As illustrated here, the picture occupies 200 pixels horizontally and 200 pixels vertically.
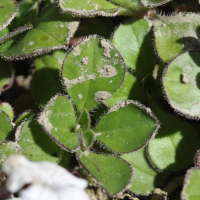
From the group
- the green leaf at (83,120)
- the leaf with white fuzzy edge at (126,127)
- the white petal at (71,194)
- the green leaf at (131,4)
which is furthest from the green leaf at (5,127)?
the green leaf at (131,4)

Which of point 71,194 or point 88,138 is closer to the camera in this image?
point 71,194

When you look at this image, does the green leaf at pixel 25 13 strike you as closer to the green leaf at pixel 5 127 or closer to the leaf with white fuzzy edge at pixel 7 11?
the leaf with white fuzzy edge at pixel 7 11

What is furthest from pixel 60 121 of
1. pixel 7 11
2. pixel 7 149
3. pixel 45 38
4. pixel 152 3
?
pixel 152 3

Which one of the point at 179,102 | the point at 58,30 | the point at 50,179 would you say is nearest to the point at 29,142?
the point at 50,179

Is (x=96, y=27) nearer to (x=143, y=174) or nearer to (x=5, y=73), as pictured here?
(x=5, y=73)

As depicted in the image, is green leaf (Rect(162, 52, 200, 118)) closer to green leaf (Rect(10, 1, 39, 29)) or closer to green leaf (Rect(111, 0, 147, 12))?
green leaf (Rect(111, 0, 147, 12))

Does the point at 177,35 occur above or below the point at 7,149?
above

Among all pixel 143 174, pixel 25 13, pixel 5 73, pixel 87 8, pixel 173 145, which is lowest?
pixel 143 174
